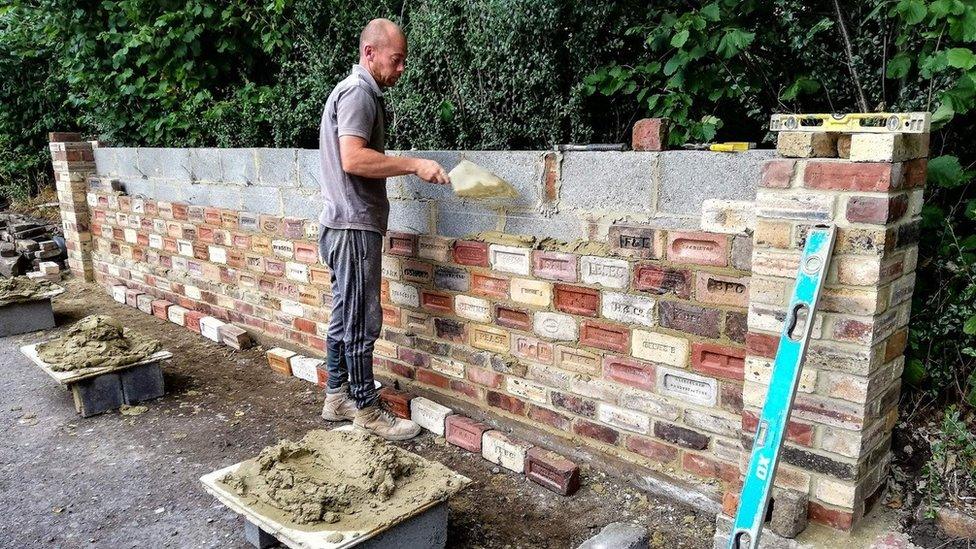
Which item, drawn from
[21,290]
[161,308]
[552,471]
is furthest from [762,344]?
[21,290]

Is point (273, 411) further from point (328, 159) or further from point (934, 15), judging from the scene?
point (934, 15)

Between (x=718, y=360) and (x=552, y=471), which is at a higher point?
(x=718, y=360)

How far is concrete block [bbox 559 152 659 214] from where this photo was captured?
263cm

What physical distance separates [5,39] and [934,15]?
10.1m

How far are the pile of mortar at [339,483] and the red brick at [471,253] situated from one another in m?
0.97

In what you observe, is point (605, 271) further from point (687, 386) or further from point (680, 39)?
point (680, 39)

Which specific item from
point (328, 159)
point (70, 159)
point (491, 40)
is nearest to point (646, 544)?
point (328, 159)

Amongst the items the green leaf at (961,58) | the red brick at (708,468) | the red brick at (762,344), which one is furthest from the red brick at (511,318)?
the green leaf at (961,58)

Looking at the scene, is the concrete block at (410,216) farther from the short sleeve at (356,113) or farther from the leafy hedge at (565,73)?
the leafy hedge at (565,73)

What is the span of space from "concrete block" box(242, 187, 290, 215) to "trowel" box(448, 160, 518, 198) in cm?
170

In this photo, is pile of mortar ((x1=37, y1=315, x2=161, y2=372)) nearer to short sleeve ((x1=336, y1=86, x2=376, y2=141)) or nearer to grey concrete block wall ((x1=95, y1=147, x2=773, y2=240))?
grey concrete block wall ((x1=95, y1=147, x2=773, y2=240))

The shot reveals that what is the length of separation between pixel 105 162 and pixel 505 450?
5183mm

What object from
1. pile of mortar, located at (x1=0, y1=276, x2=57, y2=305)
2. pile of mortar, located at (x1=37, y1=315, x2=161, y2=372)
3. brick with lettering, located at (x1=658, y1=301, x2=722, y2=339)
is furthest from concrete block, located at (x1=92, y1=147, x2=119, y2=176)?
brick with lettering, located at (x1=658, y1=301, x2=722, y2=339)

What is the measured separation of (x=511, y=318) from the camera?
123 inches
